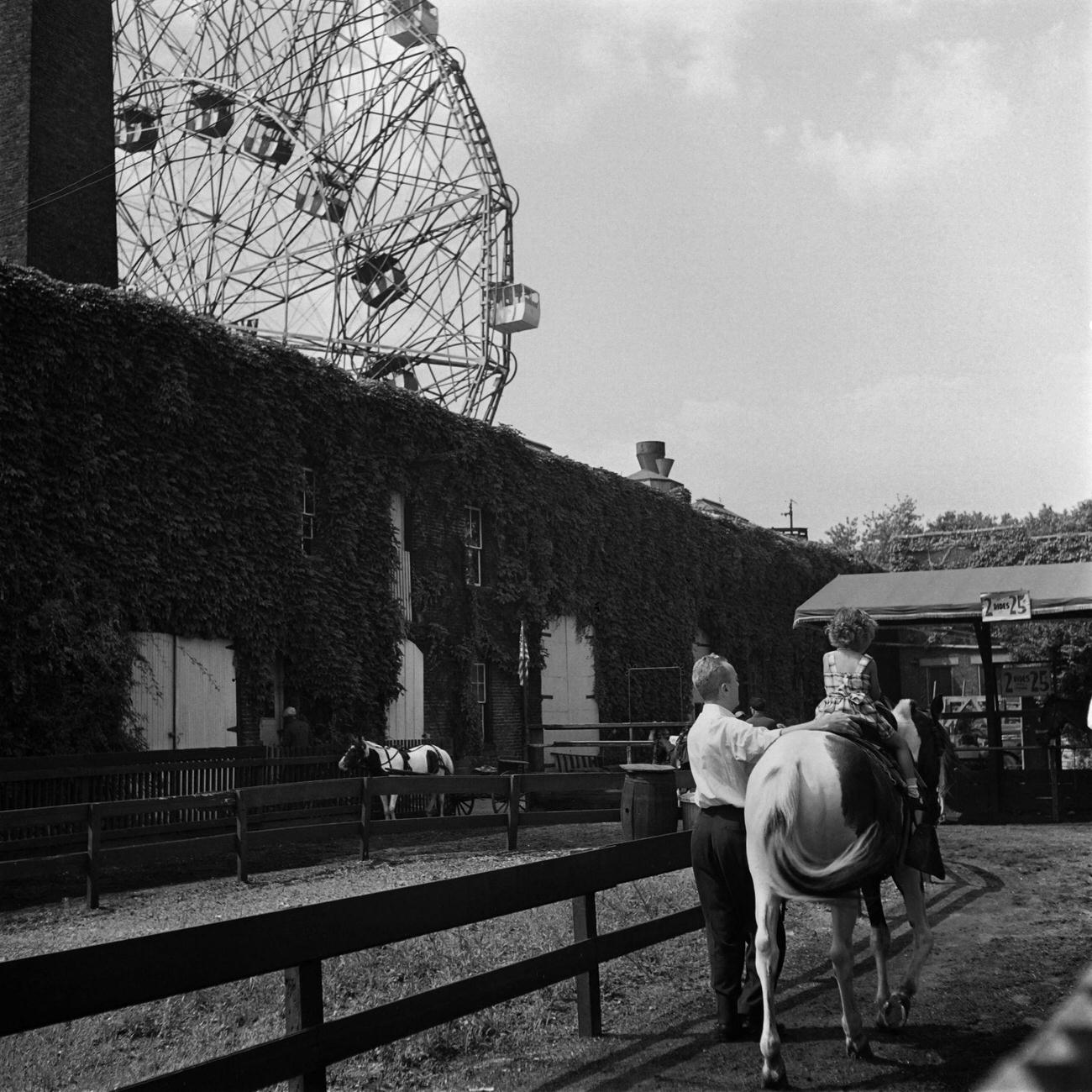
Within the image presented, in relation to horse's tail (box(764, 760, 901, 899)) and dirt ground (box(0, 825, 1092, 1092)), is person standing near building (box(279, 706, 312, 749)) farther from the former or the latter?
horse's tail (box(764, 760, 901, 899))

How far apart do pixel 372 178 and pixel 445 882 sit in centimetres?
3272

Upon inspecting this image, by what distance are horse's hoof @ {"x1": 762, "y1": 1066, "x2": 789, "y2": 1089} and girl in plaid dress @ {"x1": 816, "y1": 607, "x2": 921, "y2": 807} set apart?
153 cm

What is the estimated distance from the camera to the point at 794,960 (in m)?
8.33

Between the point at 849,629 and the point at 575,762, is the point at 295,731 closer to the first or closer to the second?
the point at 575,762

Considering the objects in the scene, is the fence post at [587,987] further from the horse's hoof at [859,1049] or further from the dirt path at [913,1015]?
the horse's hoof at [859,1049]

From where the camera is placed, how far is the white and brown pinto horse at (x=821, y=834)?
216 inches

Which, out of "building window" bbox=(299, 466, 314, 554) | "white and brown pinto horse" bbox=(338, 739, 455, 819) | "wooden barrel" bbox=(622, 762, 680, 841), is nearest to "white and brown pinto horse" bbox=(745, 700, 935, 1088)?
"wooden barrel" bbox=(622, 762, 680, 841)

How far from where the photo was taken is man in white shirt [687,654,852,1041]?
19.6 feet

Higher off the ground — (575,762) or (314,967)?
(314,967)

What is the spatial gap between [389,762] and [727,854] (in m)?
13.7

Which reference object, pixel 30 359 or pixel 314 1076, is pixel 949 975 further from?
pixel 30 359

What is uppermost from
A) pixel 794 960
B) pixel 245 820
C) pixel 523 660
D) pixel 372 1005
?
pixel 523 660

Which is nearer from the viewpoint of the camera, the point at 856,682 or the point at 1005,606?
the point at 856,682

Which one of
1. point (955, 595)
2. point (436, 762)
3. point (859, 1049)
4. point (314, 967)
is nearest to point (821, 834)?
point (859, 1049)
